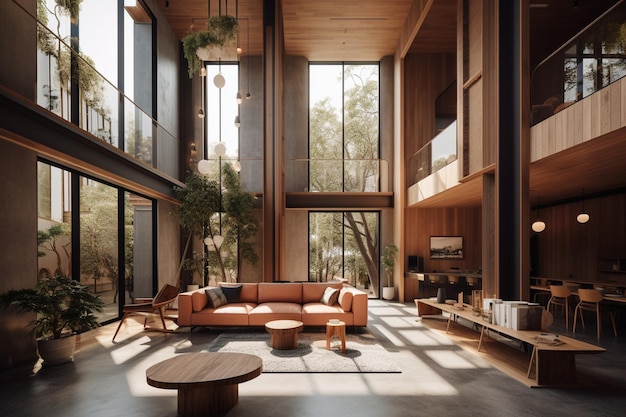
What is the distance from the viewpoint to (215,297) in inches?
289

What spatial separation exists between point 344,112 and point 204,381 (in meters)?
10.9

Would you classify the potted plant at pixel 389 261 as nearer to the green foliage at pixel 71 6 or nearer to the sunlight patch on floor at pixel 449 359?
the sunlight patch on floor at pixel 449 359

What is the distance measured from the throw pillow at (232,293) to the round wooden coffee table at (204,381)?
3.63m

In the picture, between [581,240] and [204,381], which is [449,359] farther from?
[581,240]

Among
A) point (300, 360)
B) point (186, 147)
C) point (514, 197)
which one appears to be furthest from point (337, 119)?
point (300, 360)

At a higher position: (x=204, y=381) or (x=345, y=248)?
(x=345, y=248)

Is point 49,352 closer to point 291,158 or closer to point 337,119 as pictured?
point 291,158

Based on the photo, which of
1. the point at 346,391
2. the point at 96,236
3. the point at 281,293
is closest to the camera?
the point at 346,391

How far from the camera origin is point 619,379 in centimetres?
466

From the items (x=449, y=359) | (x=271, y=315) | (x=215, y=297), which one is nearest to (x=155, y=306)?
(x=215, y=297)

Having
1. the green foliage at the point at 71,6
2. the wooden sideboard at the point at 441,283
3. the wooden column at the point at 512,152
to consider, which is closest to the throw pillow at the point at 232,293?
the wooden column at the point at 512,152

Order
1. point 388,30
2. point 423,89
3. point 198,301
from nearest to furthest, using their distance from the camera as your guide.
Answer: point 198,301 < point 388,30 < point 423,89

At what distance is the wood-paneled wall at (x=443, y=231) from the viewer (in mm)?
11727

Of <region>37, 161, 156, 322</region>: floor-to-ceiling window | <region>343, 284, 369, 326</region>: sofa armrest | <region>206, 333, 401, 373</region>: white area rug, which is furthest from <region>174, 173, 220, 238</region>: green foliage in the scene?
<region>343, 284, 369, 326</region>: sofa armrest
